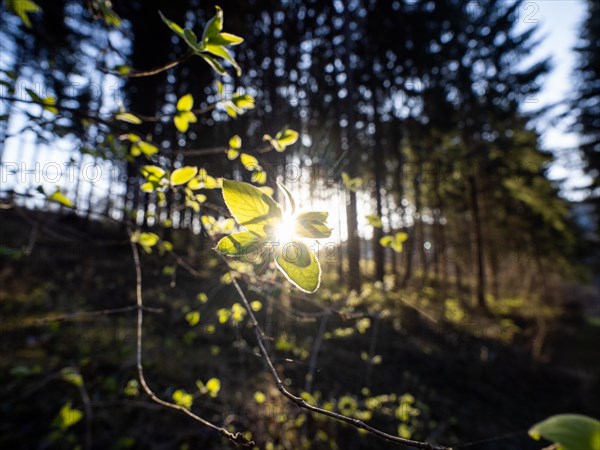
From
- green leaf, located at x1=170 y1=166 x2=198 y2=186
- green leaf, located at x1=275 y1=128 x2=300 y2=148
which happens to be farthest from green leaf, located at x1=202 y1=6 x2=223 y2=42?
green leaf, located at x1=275 y1=128 x2=300 y2=148

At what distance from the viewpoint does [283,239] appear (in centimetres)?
48

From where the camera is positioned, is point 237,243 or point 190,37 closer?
point 237,243

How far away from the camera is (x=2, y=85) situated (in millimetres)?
1000

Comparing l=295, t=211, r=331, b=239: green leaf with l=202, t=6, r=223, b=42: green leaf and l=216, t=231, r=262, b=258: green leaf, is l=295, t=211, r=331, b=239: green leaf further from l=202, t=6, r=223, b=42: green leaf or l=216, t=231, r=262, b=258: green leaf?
l=202, t=6, r=223, b=42: green leaf

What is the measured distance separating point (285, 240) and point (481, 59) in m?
16.0

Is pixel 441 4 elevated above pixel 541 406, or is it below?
above

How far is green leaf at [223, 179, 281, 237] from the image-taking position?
1.45 feet

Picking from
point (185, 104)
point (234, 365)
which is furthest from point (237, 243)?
point (234, 365)

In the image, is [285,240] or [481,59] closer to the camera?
[285,240]

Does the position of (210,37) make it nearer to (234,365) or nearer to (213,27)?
(213,27)

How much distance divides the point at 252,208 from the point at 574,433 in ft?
3.29

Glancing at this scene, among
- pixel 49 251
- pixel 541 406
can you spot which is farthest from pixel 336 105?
pixel 49 251

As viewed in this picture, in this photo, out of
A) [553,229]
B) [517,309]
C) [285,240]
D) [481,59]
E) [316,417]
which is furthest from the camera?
[553,229]

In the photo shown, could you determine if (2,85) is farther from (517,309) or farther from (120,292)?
(517,309)
